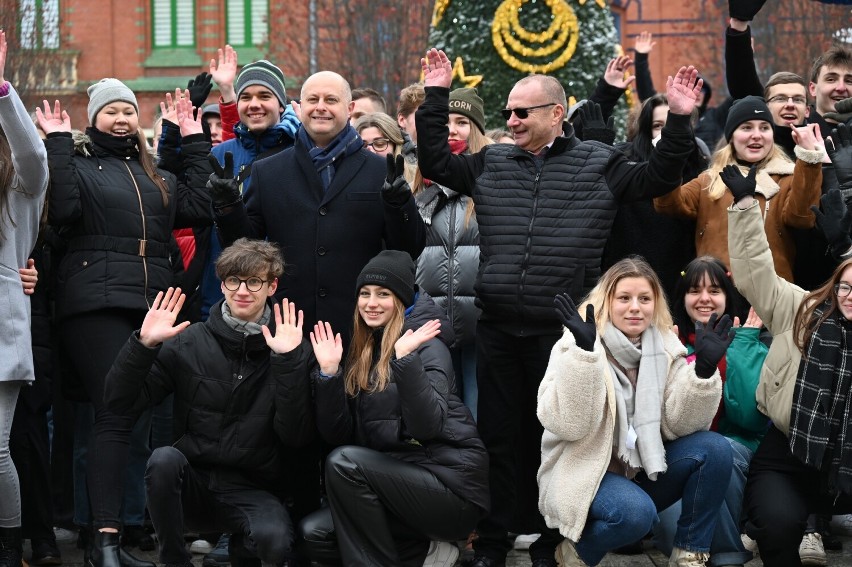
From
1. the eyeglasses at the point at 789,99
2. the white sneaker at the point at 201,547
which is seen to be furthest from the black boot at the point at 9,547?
the eyeglasses at the point at 789,99

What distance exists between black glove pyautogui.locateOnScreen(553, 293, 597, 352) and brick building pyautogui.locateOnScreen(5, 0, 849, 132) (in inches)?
526

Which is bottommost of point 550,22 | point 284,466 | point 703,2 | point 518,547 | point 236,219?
point 518,547

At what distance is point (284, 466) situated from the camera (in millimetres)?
6016

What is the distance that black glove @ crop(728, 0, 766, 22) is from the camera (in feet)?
23.8

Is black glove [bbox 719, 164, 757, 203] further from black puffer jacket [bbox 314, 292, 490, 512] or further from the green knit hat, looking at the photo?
the green knit hat

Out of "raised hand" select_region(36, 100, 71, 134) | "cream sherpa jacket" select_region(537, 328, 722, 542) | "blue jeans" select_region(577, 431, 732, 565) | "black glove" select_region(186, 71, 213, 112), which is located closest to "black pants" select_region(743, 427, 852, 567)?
"blue jeans" select_region(577, 431, 732, 565)

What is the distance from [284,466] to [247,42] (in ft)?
84.5

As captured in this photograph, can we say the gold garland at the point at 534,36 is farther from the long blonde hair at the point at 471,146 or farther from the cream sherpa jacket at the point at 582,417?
the cream sherpa jacket at the point at 582,417

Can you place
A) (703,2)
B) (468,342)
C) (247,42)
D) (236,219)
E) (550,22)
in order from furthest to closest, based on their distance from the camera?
(247,42), (703,2), (550,22), (468,342), (236,219)

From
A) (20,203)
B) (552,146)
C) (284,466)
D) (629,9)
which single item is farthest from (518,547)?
(629,9)

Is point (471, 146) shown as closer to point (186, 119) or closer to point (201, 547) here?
point (186, 119)

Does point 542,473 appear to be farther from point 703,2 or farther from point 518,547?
point 703,2

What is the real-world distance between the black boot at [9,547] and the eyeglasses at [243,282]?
1.49m

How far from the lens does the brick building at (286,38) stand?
21016mm
